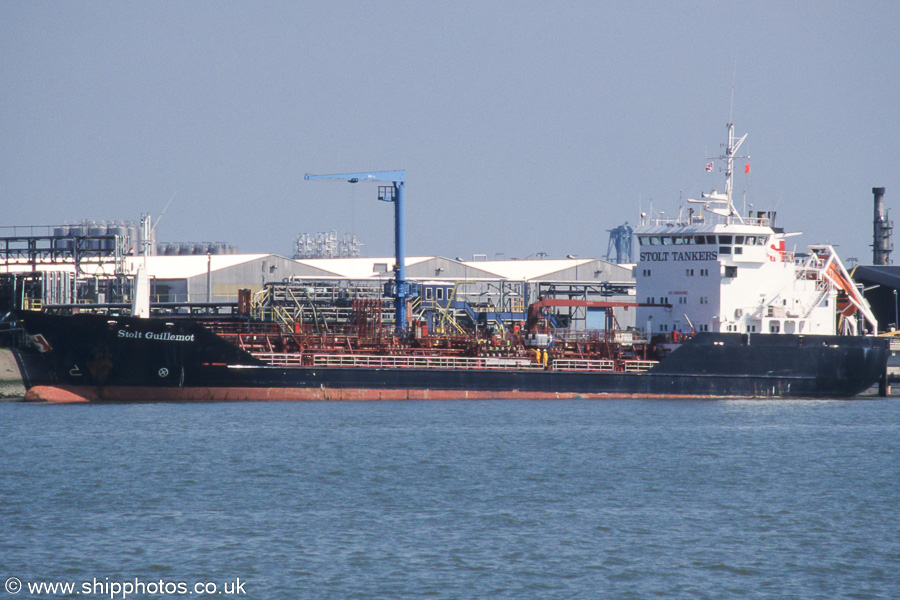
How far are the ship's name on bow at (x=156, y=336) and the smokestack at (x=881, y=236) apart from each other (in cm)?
5190

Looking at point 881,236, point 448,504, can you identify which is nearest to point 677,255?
point 448,504

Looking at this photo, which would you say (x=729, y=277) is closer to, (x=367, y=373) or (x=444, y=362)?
(x=444, y=362)

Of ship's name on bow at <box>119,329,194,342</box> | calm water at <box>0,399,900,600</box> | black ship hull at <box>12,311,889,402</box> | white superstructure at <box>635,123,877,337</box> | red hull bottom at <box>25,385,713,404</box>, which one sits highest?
white superstructure at <box>635,123,877,337</box>

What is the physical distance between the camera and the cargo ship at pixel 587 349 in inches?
1305

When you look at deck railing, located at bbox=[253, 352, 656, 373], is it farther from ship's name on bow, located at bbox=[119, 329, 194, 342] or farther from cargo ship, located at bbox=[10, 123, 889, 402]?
ship's name on bow, located at bbox=[119, 329, 194, 342]

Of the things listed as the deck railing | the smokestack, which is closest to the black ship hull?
the deck railing

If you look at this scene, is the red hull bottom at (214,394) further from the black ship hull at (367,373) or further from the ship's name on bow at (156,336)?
the ship's name on bow at (156,336)

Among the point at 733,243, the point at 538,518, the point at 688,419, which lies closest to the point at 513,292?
the point at 733,243

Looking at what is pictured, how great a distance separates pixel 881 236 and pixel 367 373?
4767 cm

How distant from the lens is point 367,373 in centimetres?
3506

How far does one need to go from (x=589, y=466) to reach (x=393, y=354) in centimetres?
1420

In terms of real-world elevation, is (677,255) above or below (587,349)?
above

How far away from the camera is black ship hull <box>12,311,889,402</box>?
108ft

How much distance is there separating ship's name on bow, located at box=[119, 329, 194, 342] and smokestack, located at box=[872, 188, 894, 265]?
170 feet
